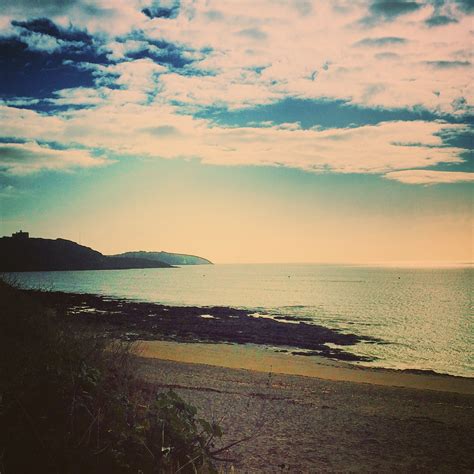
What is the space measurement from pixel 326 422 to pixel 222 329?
2340 cm

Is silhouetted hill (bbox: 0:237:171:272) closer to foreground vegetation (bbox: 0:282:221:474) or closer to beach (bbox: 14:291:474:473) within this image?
beach (bbox: 14:291:474:473)

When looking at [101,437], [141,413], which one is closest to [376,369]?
[141,413]

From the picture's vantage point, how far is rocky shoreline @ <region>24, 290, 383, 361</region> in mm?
27453

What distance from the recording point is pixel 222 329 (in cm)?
3319

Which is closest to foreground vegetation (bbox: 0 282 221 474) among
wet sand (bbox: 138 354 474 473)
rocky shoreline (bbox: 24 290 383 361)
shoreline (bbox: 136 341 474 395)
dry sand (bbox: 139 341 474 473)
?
wet sand (bbox: 138 354 474 473)

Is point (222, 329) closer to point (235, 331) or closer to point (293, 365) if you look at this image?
point (235, 331)

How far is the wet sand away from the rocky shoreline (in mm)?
9969

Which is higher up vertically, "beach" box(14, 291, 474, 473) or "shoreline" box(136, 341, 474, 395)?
"beach" box(14, 291, 474, 473)

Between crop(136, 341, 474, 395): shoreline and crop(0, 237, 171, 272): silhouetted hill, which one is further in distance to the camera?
crop(0, 237, 171, 272): silhouetted hill

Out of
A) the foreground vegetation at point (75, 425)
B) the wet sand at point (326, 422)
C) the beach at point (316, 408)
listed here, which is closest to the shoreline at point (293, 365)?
the beach at point (316, 408)

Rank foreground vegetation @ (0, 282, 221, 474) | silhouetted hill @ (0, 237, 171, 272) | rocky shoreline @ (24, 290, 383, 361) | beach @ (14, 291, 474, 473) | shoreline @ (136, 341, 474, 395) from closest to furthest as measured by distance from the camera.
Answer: foreground vegetation @ (0, 282, 221, 474) < beach @ (14, 291, 474, 473) < shoreline @ (136, 341, 474, 395) < rocky shoreline @ (24, 290, 383, 361) < silhouetted hill @ (0, 237, 171, 272)

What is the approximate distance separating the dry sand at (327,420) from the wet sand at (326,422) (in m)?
0.02

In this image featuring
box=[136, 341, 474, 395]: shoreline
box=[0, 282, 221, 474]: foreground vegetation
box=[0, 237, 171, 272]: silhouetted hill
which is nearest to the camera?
box=[0, 282, 221, 474]: foreground vegetation

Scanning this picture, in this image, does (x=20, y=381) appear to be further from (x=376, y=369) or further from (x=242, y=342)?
(x=242, y=342)
